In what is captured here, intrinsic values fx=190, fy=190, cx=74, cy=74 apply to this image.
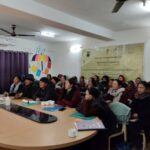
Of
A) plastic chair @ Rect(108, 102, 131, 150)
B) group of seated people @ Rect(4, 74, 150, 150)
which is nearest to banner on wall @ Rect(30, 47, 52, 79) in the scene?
group of seated people @ Rect(4, 74, 150, 150)

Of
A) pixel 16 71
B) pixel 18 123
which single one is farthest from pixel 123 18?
pixel 16 71

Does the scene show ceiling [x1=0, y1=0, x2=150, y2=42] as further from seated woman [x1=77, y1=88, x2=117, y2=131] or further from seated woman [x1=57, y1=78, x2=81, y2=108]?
seated woman [x1=77, y1=88, x2=117, y2=131]

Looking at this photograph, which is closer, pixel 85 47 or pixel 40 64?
pixel 85 47

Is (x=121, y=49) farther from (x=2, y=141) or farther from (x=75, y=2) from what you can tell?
(x=2, y=141)

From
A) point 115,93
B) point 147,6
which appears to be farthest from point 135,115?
point 147,6

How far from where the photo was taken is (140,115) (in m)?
2.74

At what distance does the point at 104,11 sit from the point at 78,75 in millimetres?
3511

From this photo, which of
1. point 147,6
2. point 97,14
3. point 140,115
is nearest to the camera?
point 140,115

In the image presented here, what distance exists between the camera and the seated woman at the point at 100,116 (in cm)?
224

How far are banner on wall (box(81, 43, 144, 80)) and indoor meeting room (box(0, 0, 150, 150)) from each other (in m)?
0.03

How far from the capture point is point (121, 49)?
574cm

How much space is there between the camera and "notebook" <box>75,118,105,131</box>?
1948 mm

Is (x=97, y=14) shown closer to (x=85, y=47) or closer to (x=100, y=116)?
(x=100, y=116)

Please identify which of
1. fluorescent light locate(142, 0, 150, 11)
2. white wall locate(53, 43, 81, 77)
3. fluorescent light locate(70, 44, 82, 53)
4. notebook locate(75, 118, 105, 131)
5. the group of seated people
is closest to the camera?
notebook locate(75, 118, 105, 131)
